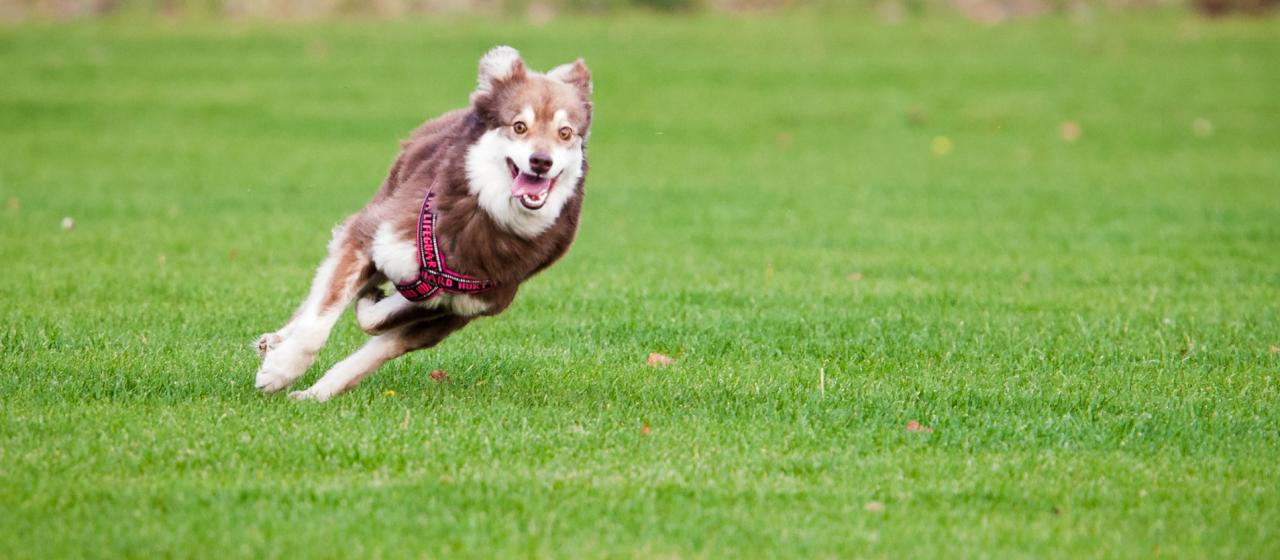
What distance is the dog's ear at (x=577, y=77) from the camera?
6422mm

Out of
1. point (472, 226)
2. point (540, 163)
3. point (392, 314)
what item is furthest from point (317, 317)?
point (540, 163)

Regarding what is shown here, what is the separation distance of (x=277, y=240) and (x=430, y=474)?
6.85 metres

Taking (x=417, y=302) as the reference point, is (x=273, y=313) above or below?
below

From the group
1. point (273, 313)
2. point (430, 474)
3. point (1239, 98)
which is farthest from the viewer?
point (1239, 98)

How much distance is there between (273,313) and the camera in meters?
8.60

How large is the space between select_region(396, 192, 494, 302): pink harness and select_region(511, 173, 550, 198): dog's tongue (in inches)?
16.5

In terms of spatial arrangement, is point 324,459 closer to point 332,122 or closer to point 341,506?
point 341,506

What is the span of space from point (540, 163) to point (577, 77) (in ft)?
2.40

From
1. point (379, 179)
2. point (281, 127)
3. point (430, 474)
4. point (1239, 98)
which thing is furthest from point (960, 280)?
point (1239, 98)

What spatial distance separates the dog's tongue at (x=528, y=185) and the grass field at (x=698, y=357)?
0.98 meters

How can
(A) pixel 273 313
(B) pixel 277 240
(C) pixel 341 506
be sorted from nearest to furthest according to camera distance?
(C) pixel 341 506
(A) pixel 273 313
(B) pixel 277 240

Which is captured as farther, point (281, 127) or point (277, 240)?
point (281, 127)

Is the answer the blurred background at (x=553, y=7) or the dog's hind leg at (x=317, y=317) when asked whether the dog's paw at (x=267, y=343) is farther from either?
the blurred background at (x=553, y=7)

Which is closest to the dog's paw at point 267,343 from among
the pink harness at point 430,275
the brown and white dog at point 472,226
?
the brown and white dog at point 472,226
